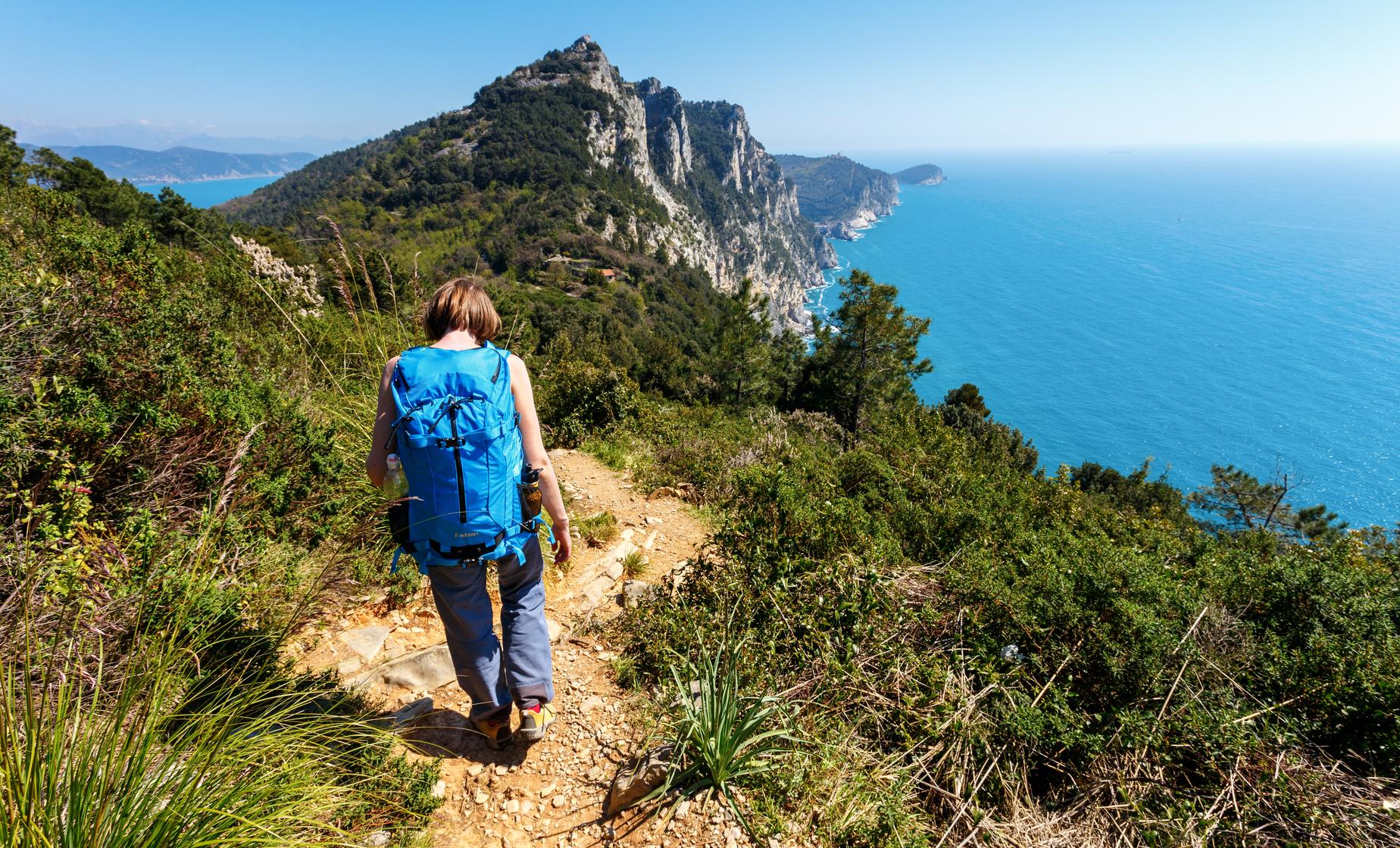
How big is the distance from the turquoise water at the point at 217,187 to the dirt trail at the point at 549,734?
14721 centimetres

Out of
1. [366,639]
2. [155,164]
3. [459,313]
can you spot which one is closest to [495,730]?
[366,639]

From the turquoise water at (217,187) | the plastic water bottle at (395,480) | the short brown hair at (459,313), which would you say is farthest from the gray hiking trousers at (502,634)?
the turquoise water at (217,187)

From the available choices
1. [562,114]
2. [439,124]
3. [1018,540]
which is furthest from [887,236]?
[1018,540]

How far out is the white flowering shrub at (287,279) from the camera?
6.45 m

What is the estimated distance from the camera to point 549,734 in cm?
244

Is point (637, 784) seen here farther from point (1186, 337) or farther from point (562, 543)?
point (1186, 337)

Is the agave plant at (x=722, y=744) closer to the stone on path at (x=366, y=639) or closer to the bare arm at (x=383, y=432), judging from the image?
the bare arm at (x=383, y=432)

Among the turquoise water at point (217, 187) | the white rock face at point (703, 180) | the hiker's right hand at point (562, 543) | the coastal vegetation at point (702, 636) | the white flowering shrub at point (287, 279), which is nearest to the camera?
the coastal vegetation at point (702, 636)

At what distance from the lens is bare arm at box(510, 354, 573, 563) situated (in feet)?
6.72

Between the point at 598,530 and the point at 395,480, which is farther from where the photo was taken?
the point at 598,530

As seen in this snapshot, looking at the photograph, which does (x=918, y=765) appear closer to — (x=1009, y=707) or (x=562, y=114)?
(x=1009, y=707)

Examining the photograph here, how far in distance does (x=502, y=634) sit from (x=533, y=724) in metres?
0.43

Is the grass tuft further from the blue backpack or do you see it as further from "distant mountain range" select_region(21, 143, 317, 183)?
"distant mountain range" select_region(21, 143, 317, 183)

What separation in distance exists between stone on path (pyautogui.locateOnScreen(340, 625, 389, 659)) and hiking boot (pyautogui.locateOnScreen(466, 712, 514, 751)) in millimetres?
841
